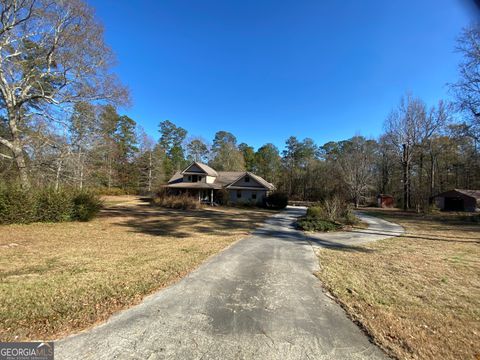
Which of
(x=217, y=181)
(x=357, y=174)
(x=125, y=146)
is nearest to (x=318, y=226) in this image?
(x=217, y=181)

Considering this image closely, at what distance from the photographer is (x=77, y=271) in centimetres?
584

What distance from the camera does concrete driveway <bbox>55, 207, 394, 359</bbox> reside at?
297 cm

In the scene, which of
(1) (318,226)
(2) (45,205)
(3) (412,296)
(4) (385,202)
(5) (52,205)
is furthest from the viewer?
(4) (385,202)

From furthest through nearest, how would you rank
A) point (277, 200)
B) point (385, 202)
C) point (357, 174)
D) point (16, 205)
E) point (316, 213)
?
point (385, 202), point (357, 174), point (277, 200), point (316, 213), point (16, 205)

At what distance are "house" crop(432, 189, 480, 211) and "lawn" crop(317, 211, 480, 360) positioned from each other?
28991 mm

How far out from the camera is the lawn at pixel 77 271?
3.66m

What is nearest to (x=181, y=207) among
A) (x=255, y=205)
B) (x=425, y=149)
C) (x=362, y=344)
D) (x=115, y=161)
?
(x=255, y=205)

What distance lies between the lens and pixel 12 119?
14.0 meters

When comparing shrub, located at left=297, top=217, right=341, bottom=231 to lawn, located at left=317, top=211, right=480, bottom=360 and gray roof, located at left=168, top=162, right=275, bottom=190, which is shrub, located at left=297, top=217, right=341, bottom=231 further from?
gray roof, located at left=168, top=162, right=275, bottom=190

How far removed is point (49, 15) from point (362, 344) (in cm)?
1977

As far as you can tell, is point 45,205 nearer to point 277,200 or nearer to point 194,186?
point 194,186

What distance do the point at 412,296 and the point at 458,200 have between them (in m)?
37.1

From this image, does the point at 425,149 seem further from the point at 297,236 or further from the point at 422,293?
the point at 422,293

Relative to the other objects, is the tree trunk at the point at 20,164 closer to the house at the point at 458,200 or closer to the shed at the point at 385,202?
the house at the point at 458,200
